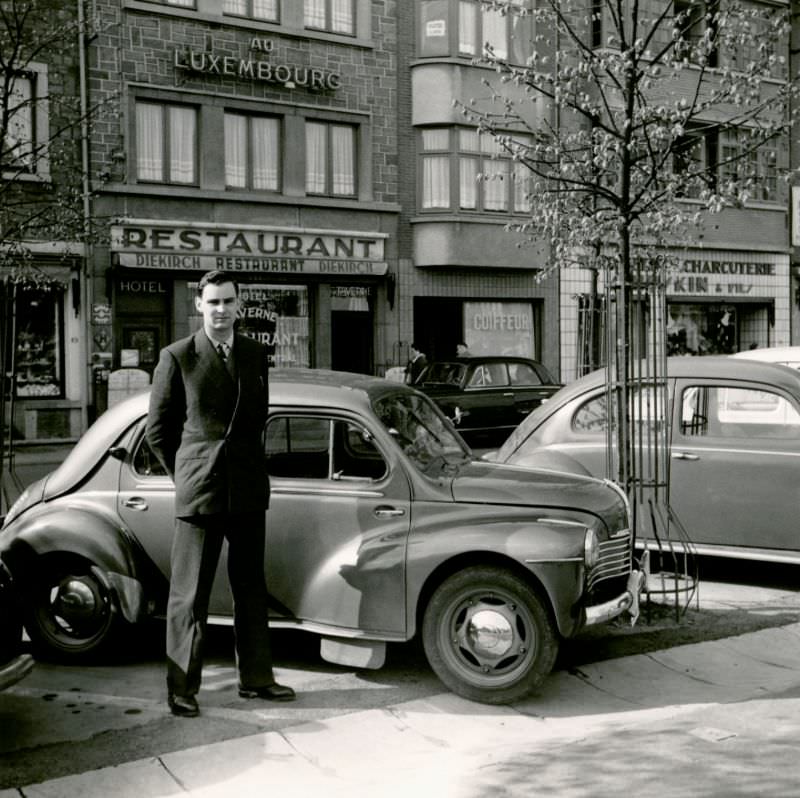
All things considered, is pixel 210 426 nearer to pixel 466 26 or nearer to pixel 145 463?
pixel 145 463

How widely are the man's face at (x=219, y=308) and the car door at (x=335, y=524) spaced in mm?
870

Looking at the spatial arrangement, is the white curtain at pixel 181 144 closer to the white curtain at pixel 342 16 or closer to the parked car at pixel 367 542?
the white curtain at pixel 342 16

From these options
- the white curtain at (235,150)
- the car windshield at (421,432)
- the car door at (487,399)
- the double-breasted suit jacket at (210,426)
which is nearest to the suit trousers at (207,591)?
the double-breasted suit jacket at (210,426)

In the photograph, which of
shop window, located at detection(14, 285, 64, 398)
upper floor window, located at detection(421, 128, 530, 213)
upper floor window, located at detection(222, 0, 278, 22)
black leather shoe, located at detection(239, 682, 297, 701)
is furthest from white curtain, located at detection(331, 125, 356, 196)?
black leather shoe, located at detection(239, 682, 297, 701)

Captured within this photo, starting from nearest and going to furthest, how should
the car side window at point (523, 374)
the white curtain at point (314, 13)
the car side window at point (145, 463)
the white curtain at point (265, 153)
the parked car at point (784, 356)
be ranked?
the car side window at point (145, 463) < the parked car at point (784, 356) < the car side window at point (523, 374) < the white curtain at point (265, 153) < the white curtain at point (314, 13)

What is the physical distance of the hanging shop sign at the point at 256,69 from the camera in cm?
2089

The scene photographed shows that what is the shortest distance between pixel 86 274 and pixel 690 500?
47.2 ft

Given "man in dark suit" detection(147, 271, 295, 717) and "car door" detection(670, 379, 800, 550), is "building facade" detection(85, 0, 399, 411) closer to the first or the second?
"car door" detection(670, 379, 800, 550)

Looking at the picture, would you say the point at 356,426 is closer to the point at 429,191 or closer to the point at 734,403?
the point at 734,403

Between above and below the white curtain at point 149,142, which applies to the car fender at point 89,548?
below

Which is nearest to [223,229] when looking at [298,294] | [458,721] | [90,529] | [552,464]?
[298,294]

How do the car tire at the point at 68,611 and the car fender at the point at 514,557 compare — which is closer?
the car fender at the point at 514,557

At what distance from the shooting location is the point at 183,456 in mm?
5332

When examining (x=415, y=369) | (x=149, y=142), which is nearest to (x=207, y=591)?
(x=415, y=369)
